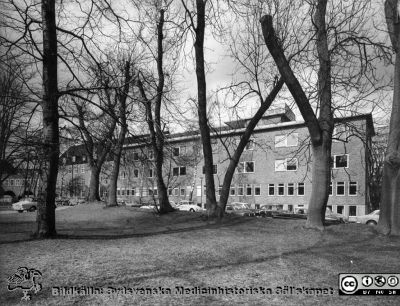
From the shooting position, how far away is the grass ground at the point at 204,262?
218 inches

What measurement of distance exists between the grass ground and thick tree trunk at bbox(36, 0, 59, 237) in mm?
770

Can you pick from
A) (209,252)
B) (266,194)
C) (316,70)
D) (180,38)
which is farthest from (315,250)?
(266,194)

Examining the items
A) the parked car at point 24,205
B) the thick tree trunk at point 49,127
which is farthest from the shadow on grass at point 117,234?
the parked car at point 24,205

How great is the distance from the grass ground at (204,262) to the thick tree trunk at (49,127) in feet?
2.53

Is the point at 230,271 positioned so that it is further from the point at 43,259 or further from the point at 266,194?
the point at 266,194

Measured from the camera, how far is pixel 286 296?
5707mm

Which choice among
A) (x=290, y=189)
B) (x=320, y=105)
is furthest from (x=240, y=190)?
(x=320, y=105)

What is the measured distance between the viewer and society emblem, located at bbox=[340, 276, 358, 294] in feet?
20.0

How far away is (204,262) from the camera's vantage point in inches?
305

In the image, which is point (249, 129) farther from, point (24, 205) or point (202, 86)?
point (24, 205)

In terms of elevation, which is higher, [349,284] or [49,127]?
[49,127]

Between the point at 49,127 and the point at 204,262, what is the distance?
5.60 meters

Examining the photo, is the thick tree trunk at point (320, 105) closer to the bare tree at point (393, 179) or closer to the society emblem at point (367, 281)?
the bare tree at point (393, 179)

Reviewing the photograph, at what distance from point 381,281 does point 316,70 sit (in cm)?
957
